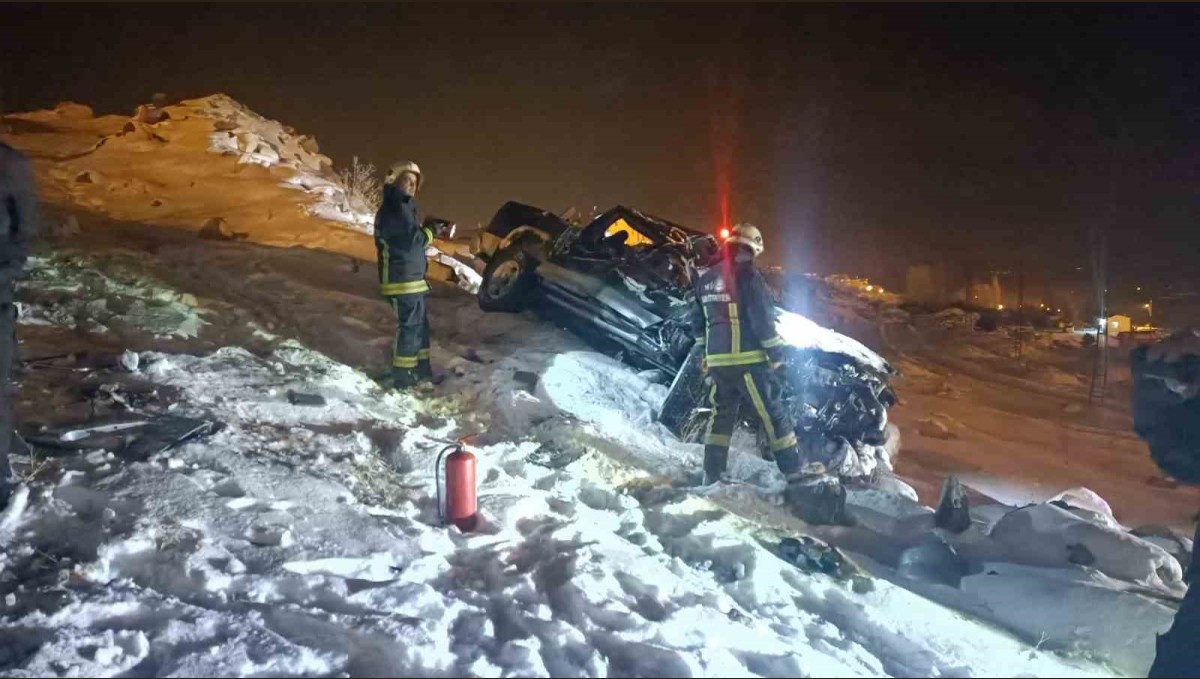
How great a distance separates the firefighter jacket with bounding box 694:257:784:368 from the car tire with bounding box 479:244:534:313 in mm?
3677

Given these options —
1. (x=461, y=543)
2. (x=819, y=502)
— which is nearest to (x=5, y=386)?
(x=461, y=543)

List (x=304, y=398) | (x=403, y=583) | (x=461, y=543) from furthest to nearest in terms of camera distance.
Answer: (x=304, y=398) < (x=461, y=543) < (x=403, y=583)

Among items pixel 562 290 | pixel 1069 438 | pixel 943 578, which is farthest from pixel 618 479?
pixel 1069 438

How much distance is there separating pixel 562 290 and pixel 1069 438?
341 inches

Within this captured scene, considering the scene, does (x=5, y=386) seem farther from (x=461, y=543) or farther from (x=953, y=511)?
(x=953, y=511)

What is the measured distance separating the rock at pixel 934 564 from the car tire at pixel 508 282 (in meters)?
5.35

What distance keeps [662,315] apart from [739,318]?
1959 mm

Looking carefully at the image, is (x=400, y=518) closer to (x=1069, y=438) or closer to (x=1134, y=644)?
(x=1134, y=644)

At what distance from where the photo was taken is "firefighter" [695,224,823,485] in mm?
5719

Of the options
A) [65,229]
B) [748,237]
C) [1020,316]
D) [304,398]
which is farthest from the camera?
[1020,316]

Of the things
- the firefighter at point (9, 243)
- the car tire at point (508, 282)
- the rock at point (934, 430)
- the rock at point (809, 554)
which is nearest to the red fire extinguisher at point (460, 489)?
the rock at point (809, 554)

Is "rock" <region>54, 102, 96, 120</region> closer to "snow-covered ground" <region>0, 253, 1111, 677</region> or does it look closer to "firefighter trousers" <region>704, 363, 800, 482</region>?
"snow-covered ground" <region>0, 253, 1111, 677</region>

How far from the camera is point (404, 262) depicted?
22.7 feet

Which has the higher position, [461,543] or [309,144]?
[309,144]
